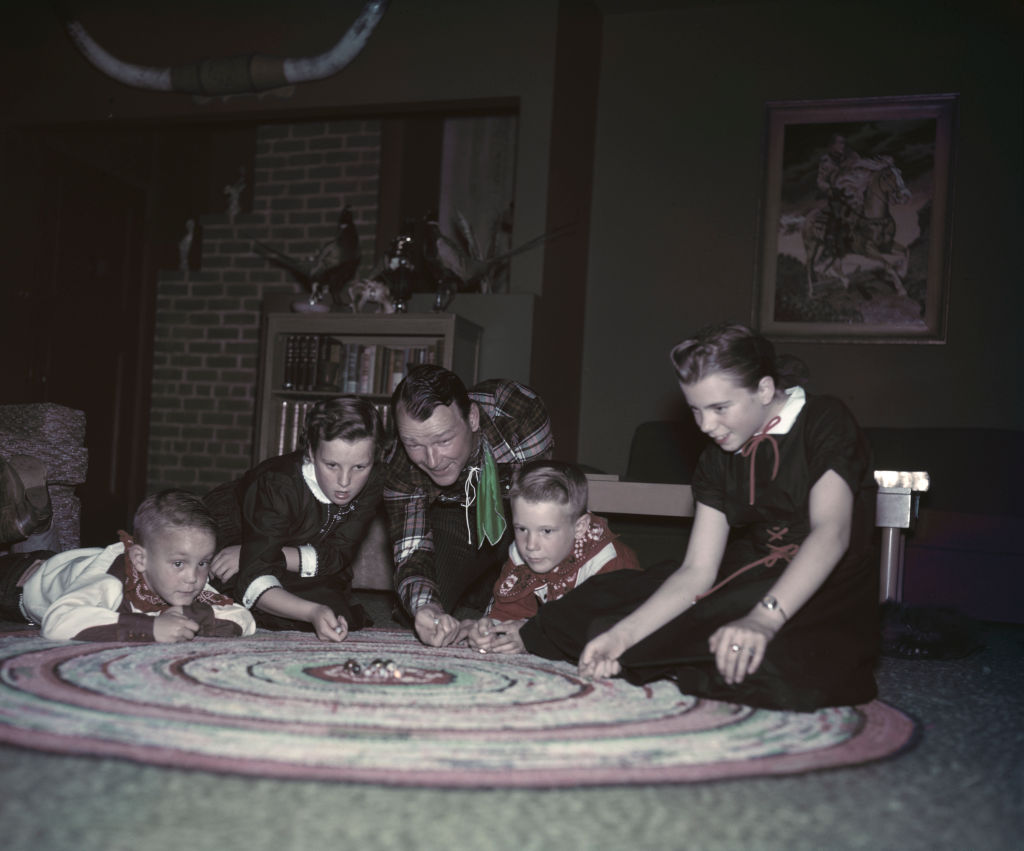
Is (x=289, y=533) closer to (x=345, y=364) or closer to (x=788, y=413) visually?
(x=788, y=413)

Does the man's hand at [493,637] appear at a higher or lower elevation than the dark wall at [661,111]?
lower

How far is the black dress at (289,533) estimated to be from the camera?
2.26 m

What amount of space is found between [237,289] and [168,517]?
3348 millimetres

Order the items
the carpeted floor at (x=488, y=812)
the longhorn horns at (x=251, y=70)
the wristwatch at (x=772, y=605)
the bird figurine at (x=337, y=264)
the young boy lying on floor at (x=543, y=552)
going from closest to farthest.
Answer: the carpeted floor at (x=488, y=812)
the wristwatch at (x=772, y=605)
the young boy lying on floor at (x=543, y=552)
the bird figurine at (x=337, y=264)
the longhorn horns at (x=251, y=70)

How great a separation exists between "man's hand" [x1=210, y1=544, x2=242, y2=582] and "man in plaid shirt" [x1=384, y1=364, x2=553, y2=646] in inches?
15.7

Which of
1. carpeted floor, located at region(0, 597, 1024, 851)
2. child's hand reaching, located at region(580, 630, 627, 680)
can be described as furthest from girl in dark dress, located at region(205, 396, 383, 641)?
carpeted floor, located at region(0, 597, 1024, 851)

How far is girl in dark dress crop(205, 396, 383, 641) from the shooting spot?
221 centimetres

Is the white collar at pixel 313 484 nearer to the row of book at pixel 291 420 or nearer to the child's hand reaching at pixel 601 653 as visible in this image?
the child's hand reaching at pixel 601 653

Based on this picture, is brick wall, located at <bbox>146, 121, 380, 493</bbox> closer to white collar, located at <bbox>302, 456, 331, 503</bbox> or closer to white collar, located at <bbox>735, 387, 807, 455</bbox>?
white collar, located at <bbox>302, 456, 331, 503</bbox>

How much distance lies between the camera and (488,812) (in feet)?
3.42

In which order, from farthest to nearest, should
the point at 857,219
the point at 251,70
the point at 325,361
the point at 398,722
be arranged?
the point at 251,70 → the point at 857,219 → the point at 325,361 → the point at 398,722

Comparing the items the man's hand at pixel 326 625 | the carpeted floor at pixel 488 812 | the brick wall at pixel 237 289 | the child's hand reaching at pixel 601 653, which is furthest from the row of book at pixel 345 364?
the carpeted floor at pixel 488 812

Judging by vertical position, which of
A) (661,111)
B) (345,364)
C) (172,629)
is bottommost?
(172,629)

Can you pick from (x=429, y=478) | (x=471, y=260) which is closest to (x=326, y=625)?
(x=429, y=478)
